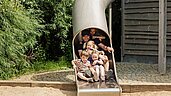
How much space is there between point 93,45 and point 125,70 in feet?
7.28

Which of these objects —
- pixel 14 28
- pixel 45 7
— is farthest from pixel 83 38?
pixel 45 7

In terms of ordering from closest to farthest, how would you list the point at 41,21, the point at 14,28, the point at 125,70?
the point at 14,28 < the point at 125,70 < the point at 41,21

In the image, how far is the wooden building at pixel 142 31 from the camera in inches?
454

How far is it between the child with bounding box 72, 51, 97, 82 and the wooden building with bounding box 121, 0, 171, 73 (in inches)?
153

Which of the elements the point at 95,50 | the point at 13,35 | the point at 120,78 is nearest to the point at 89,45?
the point at 95,50

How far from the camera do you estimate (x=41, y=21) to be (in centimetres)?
1092

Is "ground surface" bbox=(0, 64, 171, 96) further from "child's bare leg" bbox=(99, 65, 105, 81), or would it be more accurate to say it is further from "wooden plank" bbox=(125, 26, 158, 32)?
"wooden plank" bbox=(125, 26, 158, 32)

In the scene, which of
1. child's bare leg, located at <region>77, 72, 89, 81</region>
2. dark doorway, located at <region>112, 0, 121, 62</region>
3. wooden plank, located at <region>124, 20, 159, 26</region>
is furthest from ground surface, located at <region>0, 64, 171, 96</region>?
dark doorway, located at <region>112, 0, 121, 62</region>

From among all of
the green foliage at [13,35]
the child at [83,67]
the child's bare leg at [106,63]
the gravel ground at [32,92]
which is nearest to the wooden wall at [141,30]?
the green foliage at [13,35]

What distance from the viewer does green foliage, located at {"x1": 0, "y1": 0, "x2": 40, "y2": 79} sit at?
886 centimetres

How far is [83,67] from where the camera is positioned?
780cm

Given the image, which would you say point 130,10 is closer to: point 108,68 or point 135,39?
point 135,39

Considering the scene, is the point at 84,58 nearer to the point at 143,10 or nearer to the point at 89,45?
the point at 89,45

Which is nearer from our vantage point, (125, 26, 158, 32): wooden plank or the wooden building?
the wooden building
